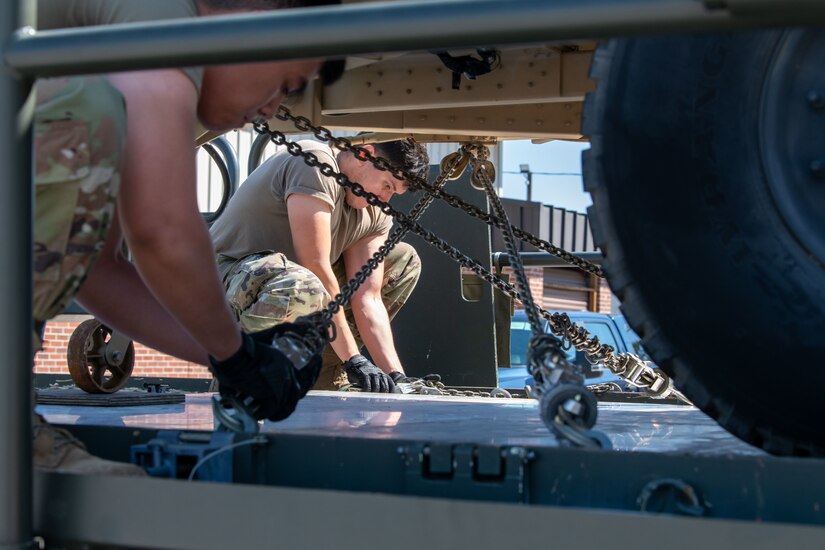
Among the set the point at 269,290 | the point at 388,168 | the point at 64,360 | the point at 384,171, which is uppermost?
the point at 384,171

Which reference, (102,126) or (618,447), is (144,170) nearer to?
(102,126)

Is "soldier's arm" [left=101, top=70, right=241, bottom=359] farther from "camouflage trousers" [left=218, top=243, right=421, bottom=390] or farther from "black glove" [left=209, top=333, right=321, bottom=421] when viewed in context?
"camouflage trousers" [left=218, top=243, right=421, bottom=390]

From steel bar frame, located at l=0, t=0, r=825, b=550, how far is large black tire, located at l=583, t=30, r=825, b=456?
1.66 ft

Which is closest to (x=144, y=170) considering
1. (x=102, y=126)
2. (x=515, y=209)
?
(x=102, y=126)

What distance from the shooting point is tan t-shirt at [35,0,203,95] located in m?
1.78

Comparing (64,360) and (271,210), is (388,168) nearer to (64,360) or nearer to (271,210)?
(271,210)

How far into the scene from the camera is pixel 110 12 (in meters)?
1.81

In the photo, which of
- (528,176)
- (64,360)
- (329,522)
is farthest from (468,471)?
(528,176)

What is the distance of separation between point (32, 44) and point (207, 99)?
69 cm

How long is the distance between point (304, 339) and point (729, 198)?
3.09ft

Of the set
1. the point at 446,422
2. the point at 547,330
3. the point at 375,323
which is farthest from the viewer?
the point at 547,330

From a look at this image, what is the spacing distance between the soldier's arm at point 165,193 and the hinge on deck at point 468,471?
0.49 metres

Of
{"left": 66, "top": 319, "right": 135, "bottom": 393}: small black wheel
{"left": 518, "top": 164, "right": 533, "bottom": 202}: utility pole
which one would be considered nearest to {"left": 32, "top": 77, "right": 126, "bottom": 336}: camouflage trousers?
{"left": 66, "top": 319, "right": 135, "bottom": 393}: small black wheel

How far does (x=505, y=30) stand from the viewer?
1087 mm
